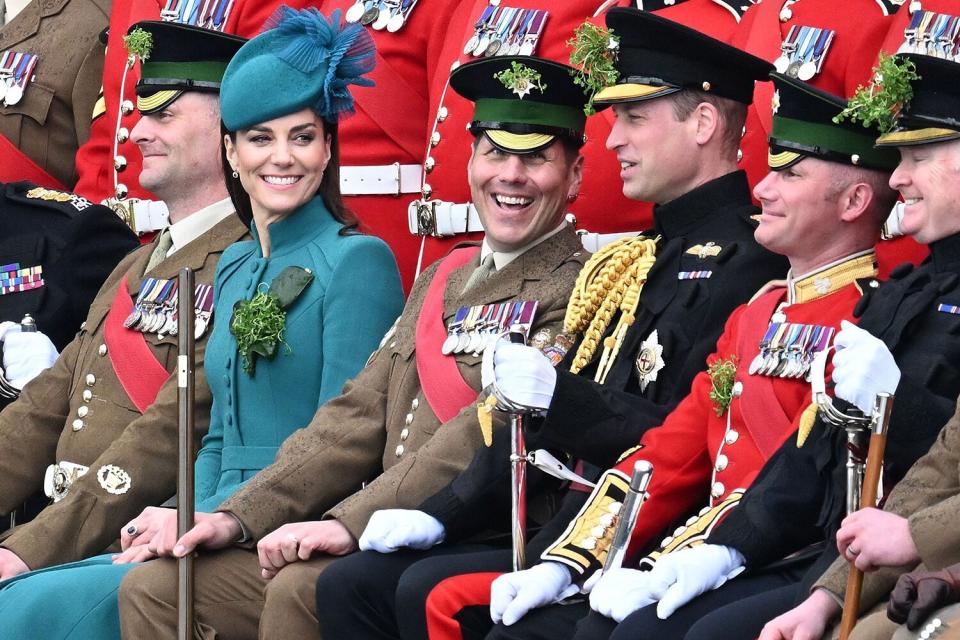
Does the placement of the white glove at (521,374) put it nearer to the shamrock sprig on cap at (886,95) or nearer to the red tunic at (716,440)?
the red tunic at (716,440)

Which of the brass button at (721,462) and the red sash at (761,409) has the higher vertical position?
the red sash at (761,409)

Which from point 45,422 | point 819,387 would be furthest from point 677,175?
point 45,422

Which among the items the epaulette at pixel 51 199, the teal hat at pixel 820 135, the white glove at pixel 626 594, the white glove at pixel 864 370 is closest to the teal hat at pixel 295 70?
the epaulette at pixel 51 199

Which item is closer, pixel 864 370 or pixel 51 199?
pixel 864 370

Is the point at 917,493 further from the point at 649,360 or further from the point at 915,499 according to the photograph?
the point at 649,360

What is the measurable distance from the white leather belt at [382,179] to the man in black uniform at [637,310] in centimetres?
174

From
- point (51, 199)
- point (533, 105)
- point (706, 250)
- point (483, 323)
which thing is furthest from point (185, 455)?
point (51, 199)

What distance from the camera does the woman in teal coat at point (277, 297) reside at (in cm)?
601

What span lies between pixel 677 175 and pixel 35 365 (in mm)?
2656

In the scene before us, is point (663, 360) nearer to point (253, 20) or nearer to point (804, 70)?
point (804, 70)

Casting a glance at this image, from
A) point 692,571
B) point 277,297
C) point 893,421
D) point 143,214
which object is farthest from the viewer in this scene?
point 143,214

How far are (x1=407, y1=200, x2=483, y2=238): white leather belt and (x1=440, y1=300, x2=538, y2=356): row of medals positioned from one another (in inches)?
43.2

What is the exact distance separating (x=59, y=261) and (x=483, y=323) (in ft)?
7.66

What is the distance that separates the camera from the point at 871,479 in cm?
426
